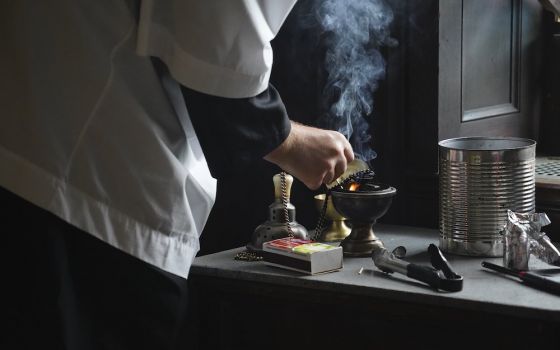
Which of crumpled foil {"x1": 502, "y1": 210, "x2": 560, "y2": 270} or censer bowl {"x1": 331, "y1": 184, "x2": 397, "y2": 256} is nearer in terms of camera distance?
crumpled foil {"x1": 502, "y1": 210, "x2": 560, "y2": 270}

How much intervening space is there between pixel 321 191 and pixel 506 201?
57 centimetres

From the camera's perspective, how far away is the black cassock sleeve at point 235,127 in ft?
4.22

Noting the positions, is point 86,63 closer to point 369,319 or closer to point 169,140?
point 169,140

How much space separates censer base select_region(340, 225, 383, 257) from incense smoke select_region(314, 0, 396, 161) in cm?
32

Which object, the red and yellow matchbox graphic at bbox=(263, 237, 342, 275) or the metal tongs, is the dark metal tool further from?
the red and yellow matchbox graphic at bbox=(263, 237, 342, 275)

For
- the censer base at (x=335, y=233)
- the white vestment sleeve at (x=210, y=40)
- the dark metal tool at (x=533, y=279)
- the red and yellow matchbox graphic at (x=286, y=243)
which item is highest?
the white vestment sleeve at (x=210, y=40)

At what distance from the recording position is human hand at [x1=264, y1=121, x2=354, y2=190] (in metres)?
1.41

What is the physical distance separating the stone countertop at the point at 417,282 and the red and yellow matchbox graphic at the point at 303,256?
0.02 meters

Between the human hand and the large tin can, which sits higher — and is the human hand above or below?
above

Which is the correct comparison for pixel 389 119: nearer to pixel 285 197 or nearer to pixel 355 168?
pixel 355 168

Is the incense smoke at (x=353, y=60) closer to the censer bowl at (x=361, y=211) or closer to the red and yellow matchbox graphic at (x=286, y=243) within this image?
the censer bowl at (x=361, y=211)

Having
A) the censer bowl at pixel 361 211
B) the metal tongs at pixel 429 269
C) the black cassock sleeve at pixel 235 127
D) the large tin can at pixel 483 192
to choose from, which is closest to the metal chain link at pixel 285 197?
the censer bowl at pixel 361 211

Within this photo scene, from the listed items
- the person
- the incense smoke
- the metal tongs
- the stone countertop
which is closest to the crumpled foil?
the stone countertop

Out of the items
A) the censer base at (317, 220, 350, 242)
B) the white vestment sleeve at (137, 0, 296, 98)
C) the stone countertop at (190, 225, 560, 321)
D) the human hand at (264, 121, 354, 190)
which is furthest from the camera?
the censer base at (317, 220, 350, 242)
